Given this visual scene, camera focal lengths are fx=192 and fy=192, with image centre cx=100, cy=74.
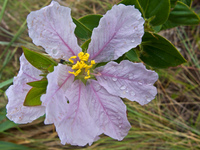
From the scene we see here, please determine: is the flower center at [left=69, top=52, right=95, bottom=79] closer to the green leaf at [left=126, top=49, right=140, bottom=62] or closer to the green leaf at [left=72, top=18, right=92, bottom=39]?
the green leaf at [left=72, top=18, right=92, bottom=39]

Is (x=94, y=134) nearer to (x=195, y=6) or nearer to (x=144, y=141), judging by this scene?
(x=144, y=141)

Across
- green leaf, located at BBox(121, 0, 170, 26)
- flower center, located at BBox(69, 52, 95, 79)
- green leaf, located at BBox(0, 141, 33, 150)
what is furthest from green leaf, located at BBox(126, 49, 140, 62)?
green leaf, located at BBox(0, 141, 33, 150)

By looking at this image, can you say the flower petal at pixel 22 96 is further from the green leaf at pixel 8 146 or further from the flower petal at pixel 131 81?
the green leaf at pixel 8 146

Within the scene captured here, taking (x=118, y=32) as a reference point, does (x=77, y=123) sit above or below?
below

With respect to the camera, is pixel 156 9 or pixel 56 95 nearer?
pixel 56 95

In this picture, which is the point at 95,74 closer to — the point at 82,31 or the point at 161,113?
the point at 82,31

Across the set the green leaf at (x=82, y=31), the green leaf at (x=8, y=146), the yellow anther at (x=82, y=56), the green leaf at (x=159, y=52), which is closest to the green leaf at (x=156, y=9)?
the green leaf at (x=159, y=52)

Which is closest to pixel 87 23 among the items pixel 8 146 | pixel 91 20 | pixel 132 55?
pixel 91 20
